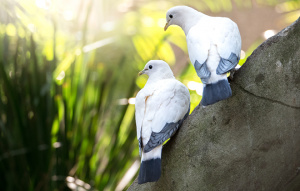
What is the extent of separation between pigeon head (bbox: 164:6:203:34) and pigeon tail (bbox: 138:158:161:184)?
50 cm

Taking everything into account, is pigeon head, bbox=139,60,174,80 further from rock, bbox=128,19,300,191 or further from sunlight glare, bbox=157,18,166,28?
sunlight glare, bbox=157,18,166,28

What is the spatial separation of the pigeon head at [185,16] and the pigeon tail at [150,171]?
0.50m

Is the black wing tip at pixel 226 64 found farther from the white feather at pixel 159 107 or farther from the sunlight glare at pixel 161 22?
the sunlight glare at pixel 161 22

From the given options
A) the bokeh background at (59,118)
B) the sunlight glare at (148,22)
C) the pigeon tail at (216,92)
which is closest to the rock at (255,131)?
the pigeon tail at (216,92)

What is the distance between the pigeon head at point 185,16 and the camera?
1.49 metres

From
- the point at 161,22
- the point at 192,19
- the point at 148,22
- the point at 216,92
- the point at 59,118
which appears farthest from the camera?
the point at 148,22

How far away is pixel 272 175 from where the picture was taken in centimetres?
134

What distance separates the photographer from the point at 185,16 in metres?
1.50

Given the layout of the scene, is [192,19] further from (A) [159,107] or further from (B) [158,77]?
(A) [159,107]

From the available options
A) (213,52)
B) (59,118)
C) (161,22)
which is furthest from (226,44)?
(161,22)

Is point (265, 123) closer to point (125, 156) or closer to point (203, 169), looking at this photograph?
point (203, 169)

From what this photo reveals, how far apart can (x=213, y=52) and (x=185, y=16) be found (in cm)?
28

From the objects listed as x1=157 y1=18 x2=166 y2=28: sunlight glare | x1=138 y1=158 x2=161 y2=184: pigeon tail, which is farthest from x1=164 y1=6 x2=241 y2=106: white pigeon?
x1=157 y1=18 x2=166 y2=28: sunlight glare

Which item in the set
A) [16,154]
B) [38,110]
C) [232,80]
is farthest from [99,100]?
[232,80]
